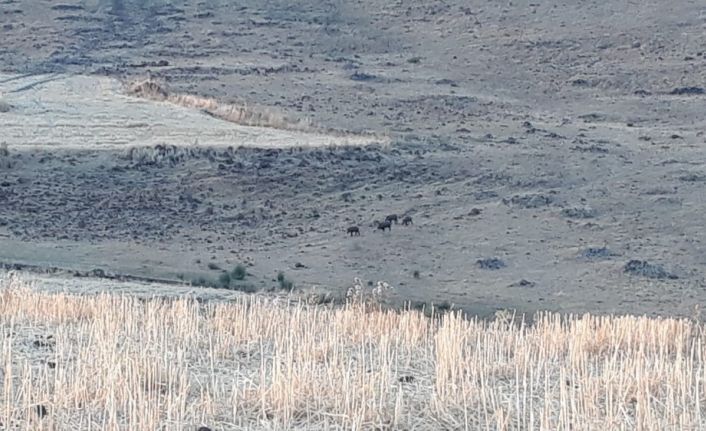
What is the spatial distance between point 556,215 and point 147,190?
32.5 feet

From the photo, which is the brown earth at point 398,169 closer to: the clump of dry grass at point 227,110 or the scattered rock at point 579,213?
the scattered rock at point 579,213

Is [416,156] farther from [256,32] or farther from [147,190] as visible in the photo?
[256,32]

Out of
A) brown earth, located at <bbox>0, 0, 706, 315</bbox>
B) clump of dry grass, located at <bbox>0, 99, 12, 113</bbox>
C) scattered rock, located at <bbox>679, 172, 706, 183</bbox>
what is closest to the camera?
brown earth, located at <bbox>0, 0, 706, 315</bbox>

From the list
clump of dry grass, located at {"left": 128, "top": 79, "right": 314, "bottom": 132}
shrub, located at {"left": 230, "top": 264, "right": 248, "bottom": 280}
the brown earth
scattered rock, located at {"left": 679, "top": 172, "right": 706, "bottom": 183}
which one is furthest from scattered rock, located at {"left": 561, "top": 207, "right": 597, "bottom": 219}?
clump of dry grass, located at {"left": 128, "top": 79, "right": 314, "bottom": 132}

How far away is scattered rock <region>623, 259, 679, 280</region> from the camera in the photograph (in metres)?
25.6

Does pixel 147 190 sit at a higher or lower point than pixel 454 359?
lower

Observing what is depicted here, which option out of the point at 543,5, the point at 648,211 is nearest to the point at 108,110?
the point at 648,211

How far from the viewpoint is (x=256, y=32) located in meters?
60.4

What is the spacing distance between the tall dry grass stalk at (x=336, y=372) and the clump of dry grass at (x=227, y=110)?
1124 inches

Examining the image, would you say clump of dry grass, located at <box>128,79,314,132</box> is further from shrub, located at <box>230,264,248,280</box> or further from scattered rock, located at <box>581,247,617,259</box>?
shrub, located at <box>230,264,248,280</box>

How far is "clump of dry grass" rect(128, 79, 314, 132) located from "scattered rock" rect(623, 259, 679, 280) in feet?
49.2

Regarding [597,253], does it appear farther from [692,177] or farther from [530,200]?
[692,177]

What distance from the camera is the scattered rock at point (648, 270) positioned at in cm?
2559

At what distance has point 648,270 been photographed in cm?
2580
